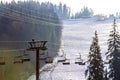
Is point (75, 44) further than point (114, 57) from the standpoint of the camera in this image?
Yes

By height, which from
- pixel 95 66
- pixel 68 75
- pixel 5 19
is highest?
pixel 5 19

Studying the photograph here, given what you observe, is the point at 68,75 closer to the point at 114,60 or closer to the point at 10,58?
the point at 10,58

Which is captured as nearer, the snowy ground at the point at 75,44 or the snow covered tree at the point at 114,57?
the snow covered tree at the point at 114,57

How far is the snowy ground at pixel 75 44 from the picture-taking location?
8325 cm

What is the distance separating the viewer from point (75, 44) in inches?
4968

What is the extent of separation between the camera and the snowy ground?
83250 mm

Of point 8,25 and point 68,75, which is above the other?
point 8,25

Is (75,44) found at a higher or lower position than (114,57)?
lower

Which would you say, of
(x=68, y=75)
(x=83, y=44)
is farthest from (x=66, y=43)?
(x=68, y=75)

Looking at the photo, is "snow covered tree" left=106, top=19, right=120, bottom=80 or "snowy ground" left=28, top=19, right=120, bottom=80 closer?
"snow covered tree" left=106, top=19, right=120, bottom=80

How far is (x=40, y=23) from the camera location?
A: 90.7 meters

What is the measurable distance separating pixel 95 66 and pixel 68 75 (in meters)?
44.4

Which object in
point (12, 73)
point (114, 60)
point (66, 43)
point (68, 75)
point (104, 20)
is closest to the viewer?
point (114, 60)

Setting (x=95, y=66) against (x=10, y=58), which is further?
(x=10, y=58)
